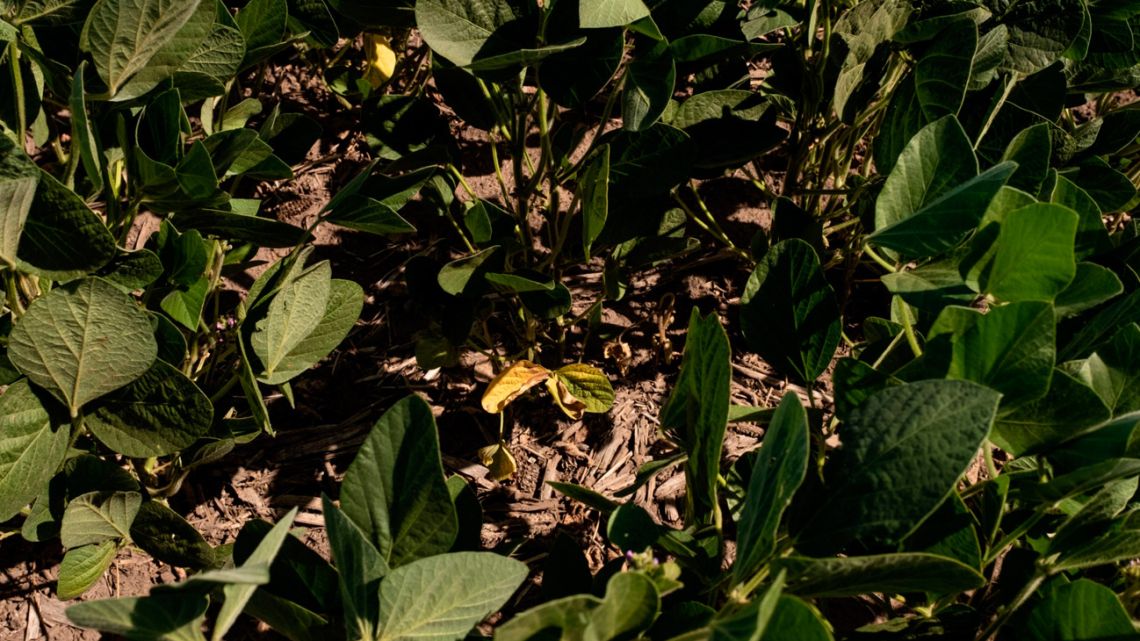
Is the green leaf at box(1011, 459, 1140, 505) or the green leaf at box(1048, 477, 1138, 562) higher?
the green leaf at box(1011, 459, 1140, 505)

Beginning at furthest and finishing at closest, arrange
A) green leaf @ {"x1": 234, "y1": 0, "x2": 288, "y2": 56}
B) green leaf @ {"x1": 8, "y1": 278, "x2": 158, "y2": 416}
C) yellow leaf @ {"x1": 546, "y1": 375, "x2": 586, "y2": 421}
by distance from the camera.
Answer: yellow leaf @ {"x1": 546, "y1": 375, "x2": 586, "y2": 421} < green leaf @ {"x1": 234, "y1": 0, "x2": 288, "y2": 56} < green leaf @ {"x1": 8, "y1": 278, "x2": 158, "y2": 416}

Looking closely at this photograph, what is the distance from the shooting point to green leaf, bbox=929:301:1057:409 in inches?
33.7

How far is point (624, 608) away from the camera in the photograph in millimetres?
745

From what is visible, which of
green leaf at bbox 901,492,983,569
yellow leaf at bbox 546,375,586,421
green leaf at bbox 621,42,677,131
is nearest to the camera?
green leaf at bbox 901,492,983,569

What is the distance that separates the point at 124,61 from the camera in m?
1.11

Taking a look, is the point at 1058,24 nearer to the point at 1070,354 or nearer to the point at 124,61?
the point at 1070,354

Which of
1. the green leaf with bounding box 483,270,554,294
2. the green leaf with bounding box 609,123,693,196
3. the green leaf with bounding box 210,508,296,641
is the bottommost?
the green leaf with bounding box 483,270,554,294

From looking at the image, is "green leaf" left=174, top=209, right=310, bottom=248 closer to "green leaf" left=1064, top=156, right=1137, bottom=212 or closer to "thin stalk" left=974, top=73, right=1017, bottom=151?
"thin stalk" left=974, top=73, right=1017, bottom=151

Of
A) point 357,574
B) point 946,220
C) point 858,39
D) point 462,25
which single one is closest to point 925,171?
point 946,220

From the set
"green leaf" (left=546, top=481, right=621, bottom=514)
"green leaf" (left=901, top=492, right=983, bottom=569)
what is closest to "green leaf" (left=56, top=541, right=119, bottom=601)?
"green leaf" (left=546, top=481, right=621, bottom=514)

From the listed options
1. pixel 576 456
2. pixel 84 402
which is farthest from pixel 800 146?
pixel 84 402

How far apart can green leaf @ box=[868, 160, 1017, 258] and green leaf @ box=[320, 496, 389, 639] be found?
0.56 m

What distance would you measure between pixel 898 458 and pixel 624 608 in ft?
0.83

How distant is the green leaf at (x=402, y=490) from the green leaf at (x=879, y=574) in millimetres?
300
